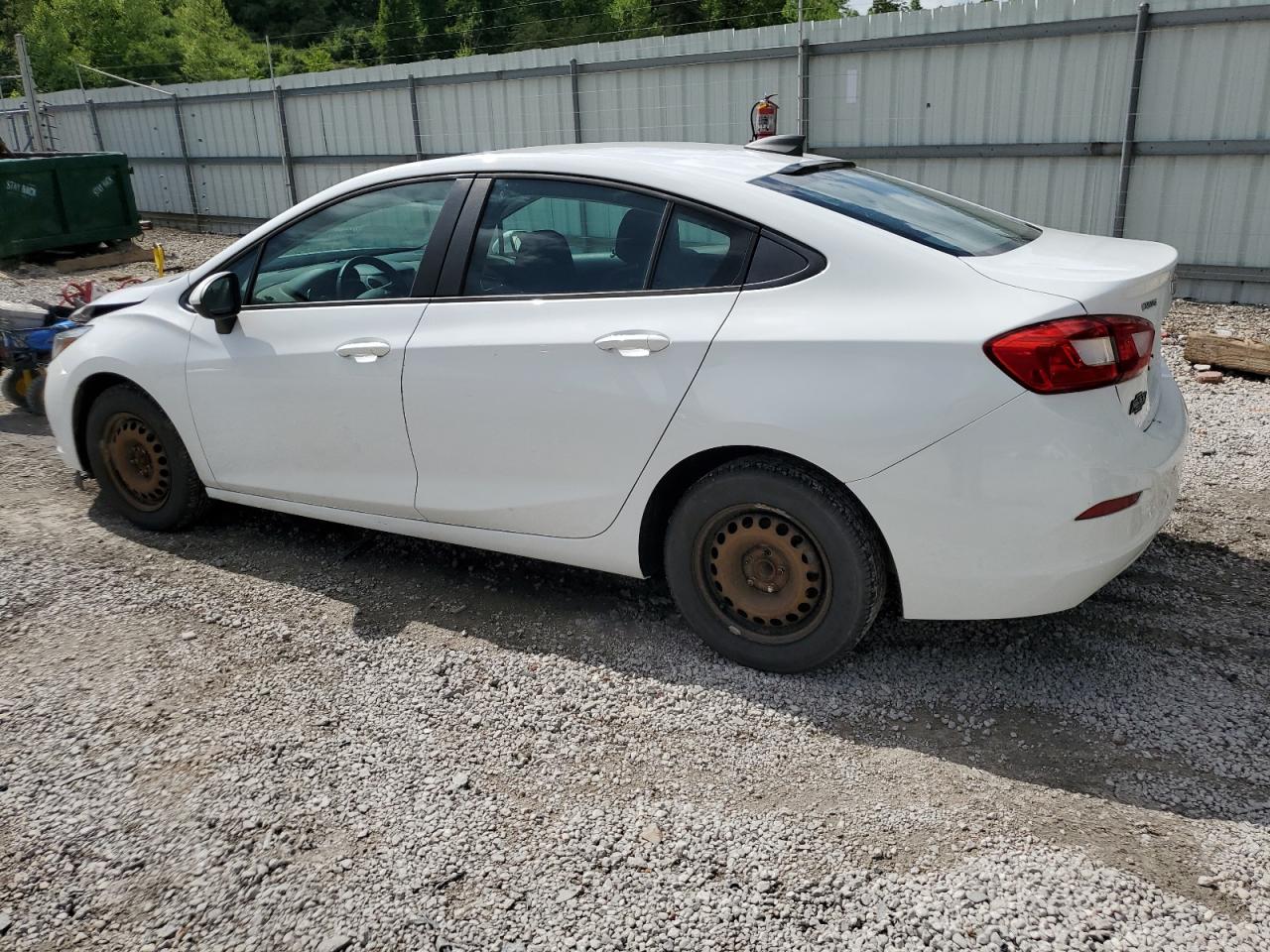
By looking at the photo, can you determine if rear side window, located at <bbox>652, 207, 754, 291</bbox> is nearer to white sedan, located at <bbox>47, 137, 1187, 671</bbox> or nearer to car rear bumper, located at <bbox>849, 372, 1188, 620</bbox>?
white sedan, located at <bbox>47, 137, 1187, 671</bbox>

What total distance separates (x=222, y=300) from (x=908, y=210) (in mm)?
2719

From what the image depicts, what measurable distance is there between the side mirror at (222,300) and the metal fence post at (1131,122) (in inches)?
329

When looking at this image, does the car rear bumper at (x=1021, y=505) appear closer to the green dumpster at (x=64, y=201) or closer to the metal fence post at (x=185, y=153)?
the green dumpster at (x=64, y=201)

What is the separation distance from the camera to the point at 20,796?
10.0 feet

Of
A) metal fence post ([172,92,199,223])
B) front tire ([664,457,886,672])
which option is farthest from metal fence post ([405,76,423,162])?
front tire ([664,457,886,672])

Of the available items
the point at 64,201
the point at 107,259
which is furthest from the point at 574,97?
the point at 107,259

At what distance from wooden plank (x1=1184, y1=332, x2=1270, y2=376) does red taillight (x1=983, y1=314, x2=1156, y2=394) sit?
15.9ft

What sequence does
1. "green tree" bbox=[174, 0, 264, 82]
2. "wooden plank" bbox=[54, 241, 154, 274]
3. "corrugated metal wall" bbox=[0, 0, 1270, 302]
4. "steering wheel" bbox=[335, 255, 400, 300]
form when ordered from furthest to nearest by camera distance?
"green tree" bbox=[174, 0, 264, 82]
"wooden plank" bbox=[54, 241, 154, 274]
"corrugated metal wall" bbox=[0, 0, 1270, 302]
"steering wheel" bbox=[335, 255, 400, 300]

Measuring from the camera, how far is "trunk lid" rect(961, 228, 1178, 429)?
9.85 feet

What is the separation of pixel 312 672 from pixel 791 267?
2.16 metres

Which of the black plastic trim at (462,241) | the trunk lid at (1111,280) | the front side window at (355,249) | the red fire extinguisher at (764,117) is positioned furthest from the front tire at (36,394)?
the red fire extinguisher at (764,117)

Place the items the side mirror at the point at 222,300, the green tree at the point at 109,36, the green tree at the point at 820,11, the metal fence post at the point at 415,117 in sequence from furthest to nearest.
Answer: the green tree at the point at 109,36 < the green tree at the point at 820,11 < the metal fence post at the point at 415,117 < the side mirror at the point at 222,300

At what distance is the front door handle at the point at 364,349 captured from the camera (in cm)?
392

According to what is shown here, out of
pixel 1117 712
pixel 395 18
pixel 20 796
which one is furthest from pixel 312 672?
pixel 395 18
